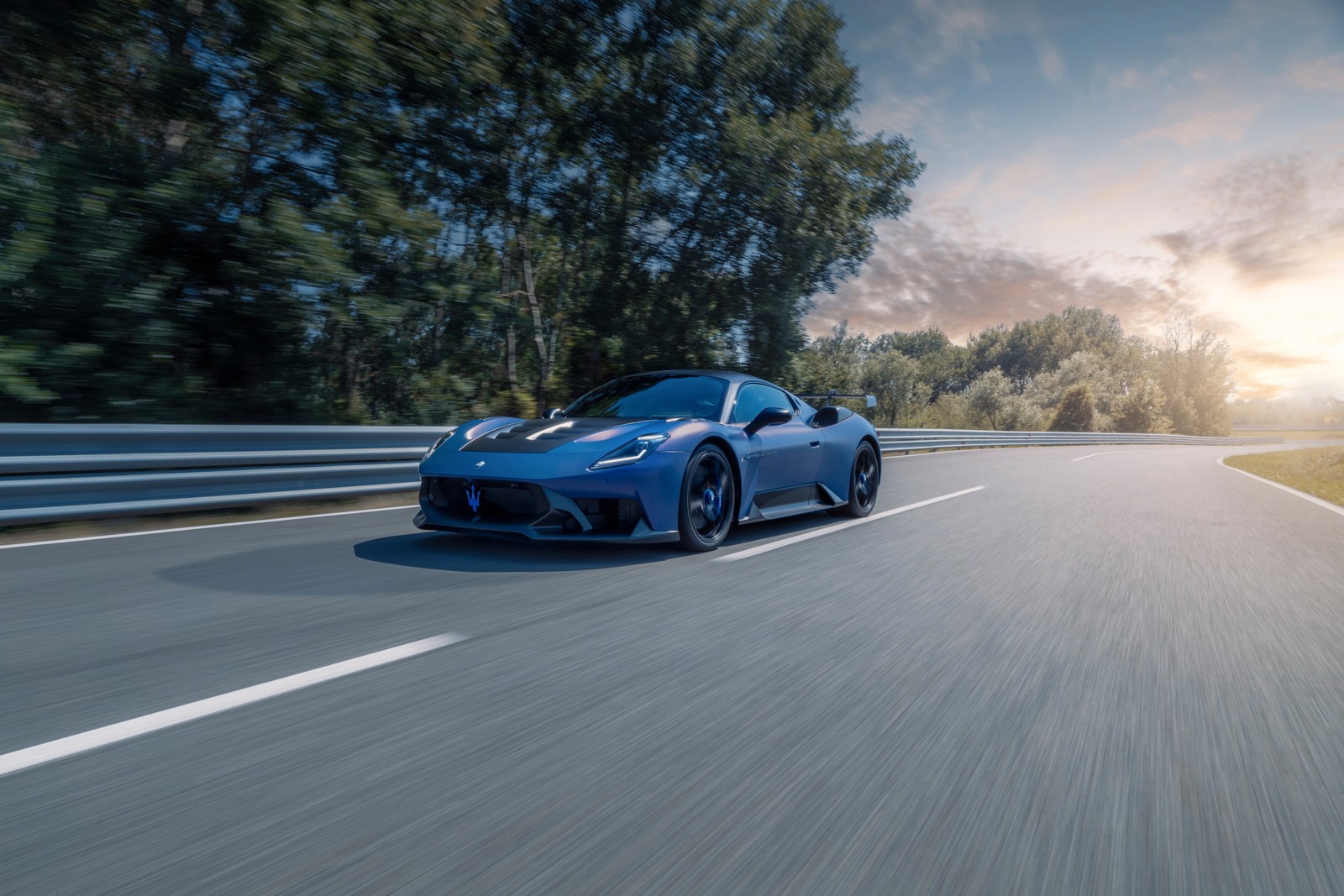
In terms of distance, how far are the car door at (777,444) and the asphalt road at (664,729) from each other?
1.22 metres

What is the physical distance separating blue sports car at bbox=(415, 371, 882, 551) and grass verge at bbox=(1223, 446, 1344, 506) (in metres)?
9.44

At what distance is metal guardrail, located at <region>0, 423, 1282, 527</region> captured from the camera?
20.0 feet

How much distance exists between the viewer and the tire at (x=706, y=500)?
19.1 feet

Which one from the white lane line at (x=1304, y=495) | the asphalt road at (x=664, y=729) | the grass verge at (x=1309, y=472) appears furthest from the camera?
the grass verge at (x=1309, y=472)

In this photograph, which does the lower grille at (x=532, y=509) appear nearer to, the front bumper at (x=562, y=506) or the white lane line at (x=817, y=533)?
the front bumper at (x=562, y=506)

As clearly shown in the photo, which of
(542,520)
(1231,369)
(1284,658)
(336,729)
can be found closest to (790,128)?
(542,520)

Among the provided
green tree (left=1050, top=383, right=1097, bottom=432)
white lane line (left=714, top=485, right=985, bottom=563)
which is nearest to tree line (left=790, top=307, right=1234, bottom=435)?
green tree (left=1050, top=383, right=1097, bottom=432)

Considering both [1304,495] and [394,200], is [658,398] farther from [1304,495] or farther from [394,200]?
[1304,495]

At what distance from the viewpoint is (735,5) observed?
1683cm

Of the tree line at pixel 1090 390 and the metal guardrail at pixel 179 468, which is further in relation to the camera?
the tree line at pixel 1090 390

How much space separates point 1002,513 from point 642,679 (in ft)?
21.5

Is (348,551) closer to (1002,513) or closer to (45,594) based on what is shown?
(45,594)

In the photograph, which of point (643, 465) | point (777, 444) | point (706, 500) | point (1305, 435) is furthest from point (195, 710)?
point (1305, 435)

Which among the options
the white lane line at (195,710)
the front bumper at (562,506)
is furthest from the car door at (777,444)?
the white lane line at (195,710)
